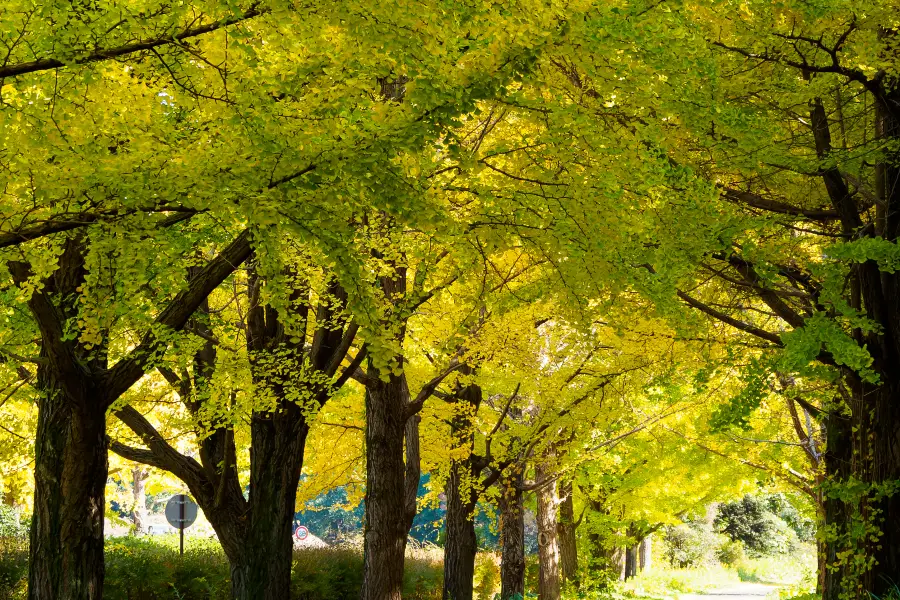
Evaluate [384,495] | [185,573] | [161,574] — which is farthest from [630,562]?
[384,495]

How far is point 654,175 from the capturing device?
6.73 metres

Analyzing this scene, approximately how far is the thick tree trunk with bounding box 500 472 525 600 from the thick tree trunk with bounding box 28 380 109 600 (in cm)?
934

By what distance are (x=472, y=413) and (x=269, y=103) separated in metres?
10.5

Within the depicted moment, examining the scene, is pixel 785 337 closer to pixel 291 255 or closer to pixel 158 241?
pixel 291 255

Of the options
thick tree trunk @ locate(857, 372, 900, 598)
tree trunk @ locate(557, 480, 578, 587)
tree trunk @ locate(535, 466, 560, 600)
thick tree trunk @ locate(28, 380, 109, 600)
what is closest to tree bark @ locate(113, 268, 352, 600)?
thick tree trunk @ locate(28, 380, 109, 600)

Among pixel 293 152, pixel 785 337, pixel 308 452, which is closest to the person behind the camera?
pixel 293 152

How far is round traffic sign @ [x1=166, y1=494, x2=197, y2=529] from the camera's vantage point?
51.0 feet

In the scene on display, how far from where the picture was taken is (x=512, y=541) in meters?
16.6

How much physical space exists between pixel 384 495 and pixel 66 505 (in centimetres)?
458

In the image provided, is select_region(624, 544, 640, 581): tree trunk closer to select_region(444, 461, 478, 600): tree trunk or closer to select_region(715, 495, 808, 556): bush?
select_region(715, 495, 808, 556): bush

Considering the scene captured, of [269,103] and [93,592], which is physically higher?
[269,103]

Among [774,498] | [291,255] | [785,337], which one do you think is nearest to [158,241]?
[291,255]

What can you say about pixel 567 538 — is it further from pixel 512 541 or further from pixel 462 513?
pixel 462 513

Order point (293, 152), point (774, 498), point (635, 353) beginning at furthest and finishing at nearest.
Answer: point (774, 498) → point (635, 353) → point (293, 152)
